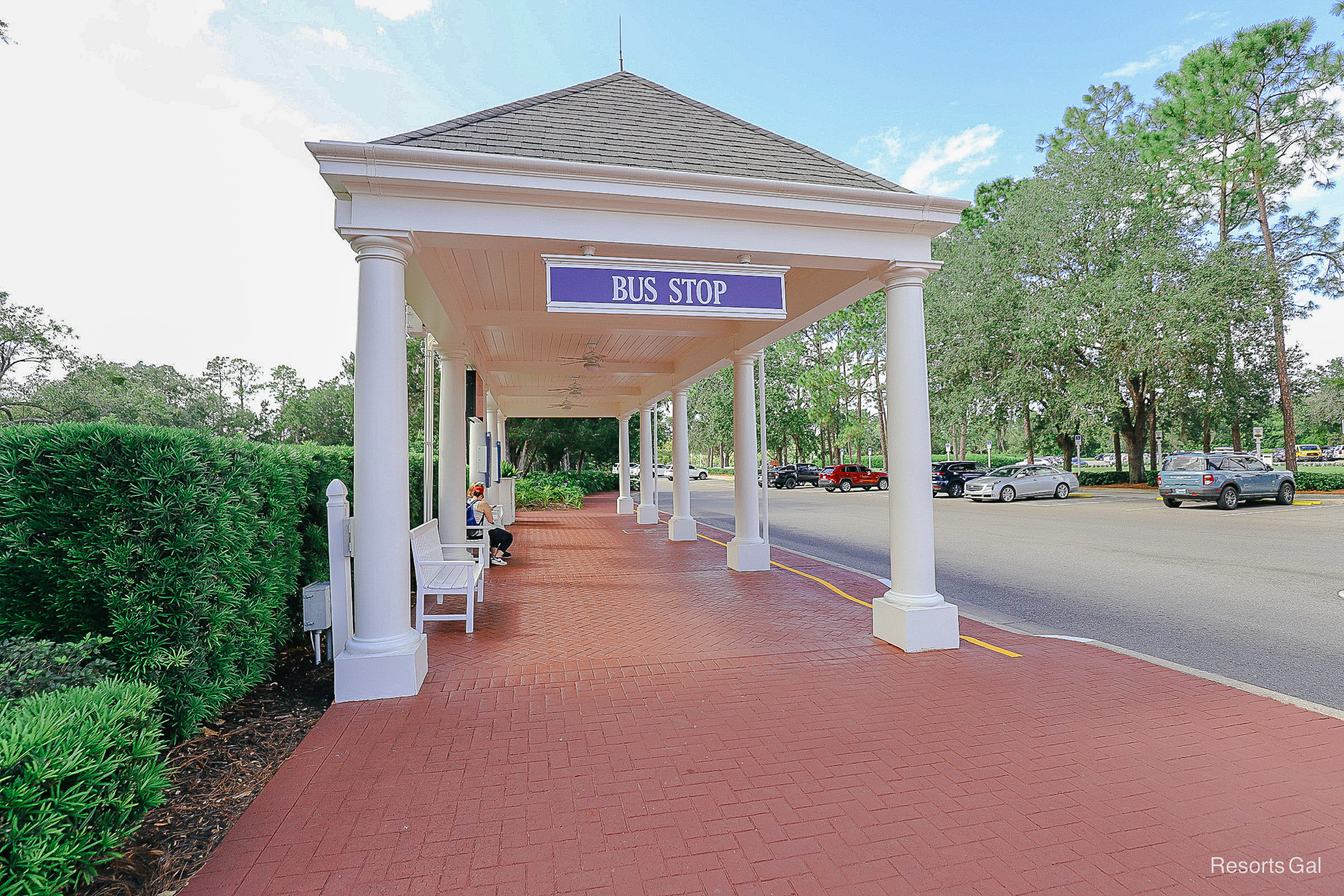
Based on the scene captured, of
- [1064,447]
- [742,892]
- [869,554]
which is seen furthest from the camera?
[1064,447]

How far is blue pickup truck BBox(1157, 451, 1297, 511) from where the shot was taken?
18266 mm

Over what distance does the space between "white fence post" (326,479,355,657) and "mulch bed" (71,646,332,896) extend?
17.7 inches

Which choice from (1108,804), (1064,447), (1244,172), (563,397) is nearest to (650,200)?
(1108,804)

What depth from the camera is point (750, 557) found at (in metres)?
9.59

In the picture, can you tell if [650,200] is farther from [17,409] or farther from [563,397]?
[17,409]

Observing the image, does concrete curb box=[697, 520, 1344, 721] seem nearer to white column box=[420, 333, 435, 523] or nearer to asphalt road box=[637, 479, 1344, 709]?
asphalt road box=[637, 479, 1344, 709]

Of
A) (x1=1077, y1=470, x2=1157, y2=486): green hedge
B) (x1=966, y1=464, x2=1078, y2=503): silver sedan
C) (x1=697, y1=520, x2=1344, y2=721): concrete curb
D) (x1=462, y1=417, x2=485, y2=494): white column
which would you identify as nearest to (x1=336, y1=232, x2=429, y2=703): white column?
(x1=697, y1=520, x2=1344, y2=721): concrete curb

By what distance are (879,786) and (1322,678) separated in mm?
4229

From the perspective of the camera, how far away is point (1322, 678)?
16.2ft

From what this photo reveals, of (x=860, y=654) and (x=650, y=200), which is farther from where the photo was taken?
(x=860, y=654)

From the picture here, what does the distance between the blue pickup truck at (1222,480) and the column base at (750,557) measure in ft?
52.5

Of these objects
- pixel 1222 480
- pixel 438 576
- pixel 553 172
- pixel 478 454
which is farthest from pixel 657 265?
pixel 1222 480

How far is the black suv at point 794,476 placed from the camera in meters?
38.4

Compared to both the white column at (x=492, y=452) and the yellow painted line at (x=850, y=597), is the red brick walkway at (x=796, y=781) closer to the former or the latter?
the yellow painted line at (x=850, y=597)
